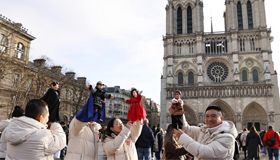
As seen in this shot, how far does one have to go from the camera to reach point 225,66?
36.3m

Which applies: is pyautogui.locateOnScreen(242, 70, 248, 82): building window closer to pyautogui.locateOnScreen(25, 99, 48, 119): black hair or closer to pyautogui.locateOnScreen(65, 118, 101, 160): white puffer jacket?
pyautogui.locateOnScreen(65, 118, 101, 160): white puffer jacket

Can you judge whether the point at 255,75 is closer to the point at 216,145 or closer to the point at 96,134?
the point at 96,134

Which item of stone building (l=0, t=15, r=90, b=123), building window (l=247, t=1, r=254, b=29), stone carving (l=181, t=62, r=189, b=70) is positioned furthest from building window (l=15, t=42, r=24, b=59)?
building window (l=247, t=1, r=254, b=29)

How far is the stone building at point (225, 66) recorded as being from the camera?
33.4 meters

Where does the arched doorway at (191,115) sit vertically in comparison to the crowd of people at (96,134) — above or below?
above

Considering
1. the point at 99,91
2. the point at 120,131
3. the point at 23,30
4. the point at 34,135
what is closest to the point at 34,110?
the point at 34,135

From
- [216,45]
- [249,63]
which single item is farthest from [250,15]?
[249,63]

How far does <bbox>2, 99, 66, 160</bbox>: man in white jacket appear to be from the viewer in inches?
85.2

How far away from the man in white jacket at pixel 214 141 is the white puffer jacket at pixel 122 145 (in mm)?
1118

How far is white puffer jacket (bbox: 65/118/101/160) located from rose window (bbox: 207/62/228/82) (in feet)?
114

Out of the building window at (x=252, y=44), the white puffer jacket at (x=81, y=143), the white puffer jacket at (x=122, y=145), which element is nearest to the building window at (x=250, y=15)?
the building window at (x=252, y=44)

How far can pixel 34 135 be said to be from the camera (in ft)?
7.20

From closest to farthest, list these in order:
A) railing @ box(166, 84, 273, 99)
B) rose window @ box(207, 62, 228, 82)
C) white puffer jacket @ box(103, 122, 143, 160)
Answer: white puffer jacket @ box(103, 122, 143, 160) < railing @ box(166, 84, 273, 99) < rose window @ box(207, 62, 228, 82)

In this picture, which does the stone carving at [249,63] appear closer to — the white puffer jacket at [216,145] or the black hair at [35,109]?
the white puffer jacket at [216,145]
